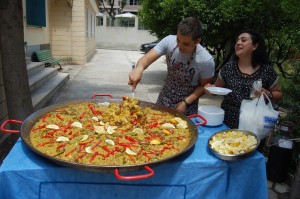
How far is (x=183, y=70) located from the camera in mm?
2613

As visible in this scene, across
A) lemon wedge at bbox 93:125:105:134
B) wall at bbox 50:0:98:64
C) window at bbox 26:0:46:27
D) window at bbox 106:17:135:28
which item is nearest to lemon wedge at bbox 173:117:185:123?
lemon wedge at bbox 93:125:105:134

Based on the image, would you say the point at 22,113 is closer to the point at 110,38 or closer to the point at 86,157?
the point at 86,157

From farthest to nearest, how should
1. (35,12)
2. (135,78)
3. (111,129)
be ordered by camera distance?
(35,12)
(135,78)
(111,129)

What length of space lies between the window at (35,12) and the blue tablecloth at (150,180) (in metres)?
7.52

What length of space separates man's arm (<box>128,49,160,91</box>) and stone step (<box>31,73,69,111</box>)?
3.46 meters

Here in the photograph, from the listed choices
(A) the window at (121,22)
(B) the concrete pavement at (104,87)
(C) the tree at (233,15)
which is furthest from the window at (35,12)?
(A) the window at (121,22)

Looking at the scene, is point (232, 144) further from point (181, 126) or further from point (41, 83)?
point (41, 83)

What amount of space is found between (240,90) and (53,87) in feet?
18.6

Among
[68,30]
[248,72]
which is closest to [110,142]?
[248,72]

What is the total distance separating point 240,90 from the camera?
2.64 metres

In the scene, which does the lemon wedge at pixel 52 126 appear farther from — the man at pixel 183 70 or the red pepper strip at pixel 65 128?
the man at pixel 183 70

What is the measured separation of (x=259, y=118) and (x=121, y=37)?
84.1 feet

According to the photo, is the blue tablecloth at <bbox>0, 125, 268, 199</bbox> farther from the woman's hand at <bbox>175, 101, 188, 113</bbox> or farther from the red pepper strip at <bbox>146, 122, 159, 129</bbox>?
the woman's hand at <bbox>175, 101, 188, 113</bbox>

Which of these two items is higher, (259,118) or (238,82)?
(238,82)
